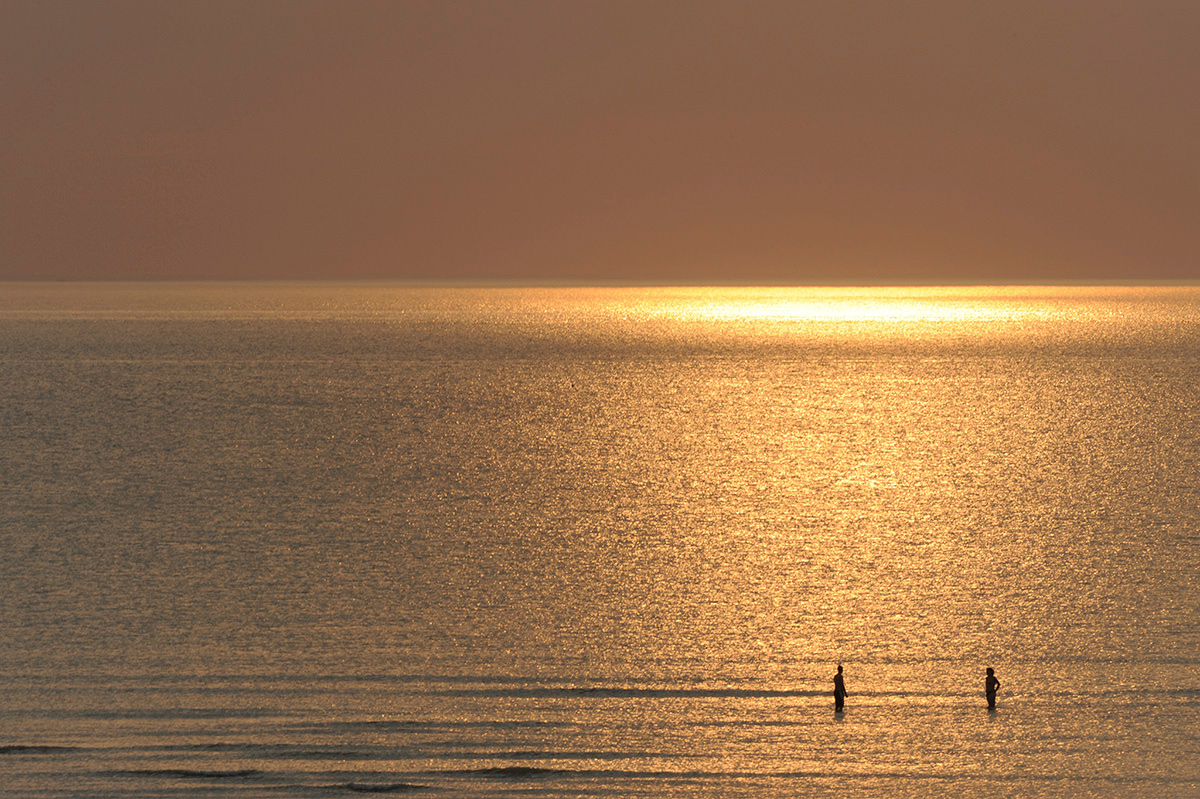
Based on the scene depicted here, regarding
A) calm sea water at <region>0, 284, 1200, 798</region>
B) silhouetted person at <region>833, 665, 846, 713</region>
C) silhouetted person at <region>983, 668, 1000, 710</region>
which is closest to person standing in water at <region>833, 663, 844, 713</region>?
silhouetted person at <region>833, 665, 846, 713</region>

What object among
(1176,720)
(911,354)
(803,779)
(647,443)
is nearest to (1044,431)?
(647,443)

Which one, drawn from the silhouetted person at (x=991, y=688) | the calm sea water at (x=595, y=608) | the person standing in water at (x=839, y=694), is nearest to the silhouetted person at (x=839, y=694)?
the person standing in water at (x=839, y=694)

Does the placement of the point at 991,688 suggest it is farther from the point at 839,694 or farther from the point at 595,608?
the point at 595,608

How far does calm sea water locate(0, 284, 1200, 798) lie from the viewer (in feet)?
82.2

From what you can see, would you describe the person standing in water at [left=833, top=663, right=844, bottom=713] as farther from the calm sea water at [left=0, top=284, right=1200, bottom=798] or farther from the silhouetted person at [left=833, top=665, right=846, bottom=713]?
the calm sea water at [left=0, top=284, right=1200, bottom=798]

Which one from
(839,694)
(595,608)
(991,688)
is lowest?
(839,694)

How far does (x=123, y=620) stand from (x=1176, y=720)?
26508 millimetres

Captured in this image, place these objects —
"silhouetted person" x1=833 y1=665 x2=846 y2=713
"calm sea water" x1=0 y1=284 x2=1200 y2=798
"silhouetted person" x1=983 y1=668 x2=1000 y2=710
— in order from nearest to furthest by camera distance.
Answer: "calm sea water" x1=0 y1=284 x2=1200 y2=798 < "silhouetted person" x1=833 y1=665 x2=846 y2=713 < "silhouetted person" x1=983 y1=668 x2=1000 y2=710

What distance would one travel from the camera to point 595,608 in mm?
37469

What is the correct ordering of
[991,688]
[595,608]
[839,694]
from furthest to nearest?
[595,608] < [991,688] < [839,694]

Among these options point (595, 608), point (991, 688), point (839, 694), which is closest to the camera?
point (839, 694)

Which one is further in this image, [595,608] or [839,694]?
[595,608]

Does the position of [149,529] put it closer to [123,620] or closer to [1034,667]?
[123,620]

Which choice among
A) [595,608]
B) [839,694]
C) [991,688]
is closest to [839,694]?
[839,694]
